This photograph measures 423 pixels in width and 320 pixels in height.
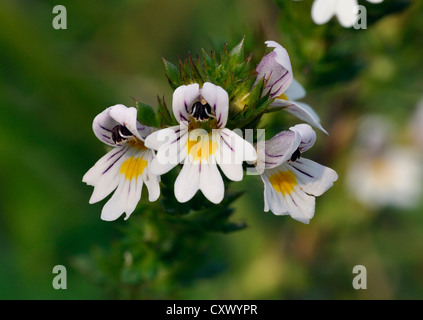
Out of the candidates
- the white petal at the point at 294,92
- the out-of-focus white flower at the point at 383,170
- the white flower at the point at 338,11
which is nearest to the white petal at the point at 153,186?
the white petal at the point at 294,92

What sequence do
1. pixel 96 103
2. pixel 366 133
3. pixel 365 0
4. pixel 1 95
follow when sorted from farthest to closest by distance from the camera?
pixel 366 133 < pixel 96 103 < pixel 1 95 < pixel 365 0

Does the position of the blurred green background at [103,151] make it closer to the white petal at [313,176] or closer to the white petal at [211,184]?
the white petal at [313,176]

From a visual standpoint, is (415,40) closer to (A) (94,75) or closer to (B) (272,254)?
(B) (272,254)

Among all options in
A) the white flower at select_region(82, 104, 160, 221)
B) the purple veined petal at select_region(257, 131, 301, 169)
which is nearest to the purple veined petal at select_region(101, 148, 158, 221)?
the white flower at select_region(82, 104, 160, 221)

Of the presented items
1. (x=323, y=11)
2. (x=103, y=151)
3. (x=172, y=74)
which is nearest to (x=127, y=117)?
(x=172, y=74)

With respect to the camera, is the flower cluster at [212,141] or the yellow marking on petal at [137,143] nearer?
the flower cluster at [212,141]
